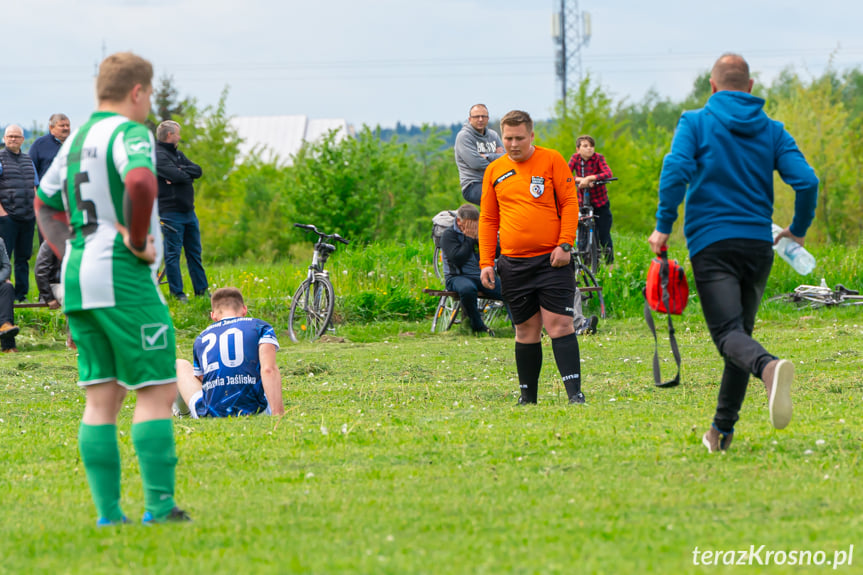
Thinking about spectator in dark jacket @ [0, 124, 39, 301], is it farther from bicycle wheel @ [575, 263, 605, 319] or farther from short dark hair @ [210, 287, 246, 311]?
short dark hair @ [210, 287, 246, 311]

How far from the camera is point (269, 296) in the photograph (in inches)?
673

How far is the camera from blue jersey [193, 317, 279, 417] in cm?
707

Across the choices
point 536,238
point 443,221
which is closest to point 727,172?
point 536,238

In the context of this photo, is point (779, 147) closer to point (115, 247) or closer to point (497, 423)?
point (497, 423)

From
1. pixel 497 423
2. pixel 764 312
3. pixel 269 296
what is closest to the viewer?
pixel 497 423

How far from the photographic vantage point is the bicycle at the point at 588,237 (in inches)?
625

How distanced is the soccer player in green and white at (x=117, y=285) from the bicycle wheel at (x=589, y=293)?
10.7m

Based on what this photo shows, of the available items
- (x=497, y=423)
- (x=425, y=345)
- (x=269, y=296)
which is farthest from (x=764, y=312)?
(x=497, y=423)

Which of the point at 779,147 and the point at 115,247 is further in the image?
the point at 779,147

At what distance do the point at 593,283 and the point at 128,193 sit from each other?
11.4m

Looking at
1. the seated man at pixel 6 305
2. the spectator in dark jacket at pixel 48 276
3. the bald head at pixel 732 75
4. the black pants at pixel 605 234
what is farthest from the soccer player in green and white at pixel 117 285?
the black pants at pixel 605 234

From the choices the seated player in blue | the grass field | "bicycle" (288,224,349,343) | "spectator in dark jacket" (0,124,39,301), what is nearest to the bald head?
the grass field

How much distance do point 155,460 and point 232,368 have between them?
297cm

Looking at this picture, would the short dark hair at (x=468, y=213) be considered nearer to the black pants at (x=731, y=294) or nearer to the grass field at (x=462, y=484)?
the grass field at (x=462, y=484)
